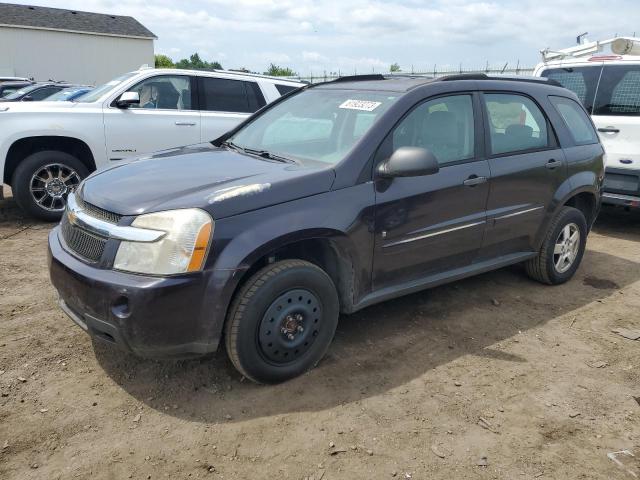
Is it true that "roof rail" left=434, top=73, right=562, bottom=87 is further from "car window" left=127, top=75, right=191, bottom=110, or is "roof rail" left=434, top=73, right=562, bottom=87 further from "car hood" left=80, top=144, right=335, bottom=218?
"car window" left=127, top=75, right=191, bottom=110

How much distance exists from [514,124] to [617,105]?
332 cm

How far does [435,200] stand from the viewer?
3451 millimetres

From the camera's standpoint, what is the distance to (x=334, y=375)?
3139 millimetres

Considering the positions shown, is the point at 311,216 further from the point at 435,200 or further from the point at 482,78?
A: the point at 482,78

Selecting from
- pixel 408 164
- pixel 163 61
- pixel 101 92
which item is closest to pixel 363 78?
pixel 408 164

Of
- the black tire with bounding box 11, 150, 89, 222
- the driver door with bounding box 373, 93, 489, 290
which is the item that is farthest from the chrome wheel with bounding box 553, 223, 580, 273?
the black tire with bounding box 11, 150, 89, 222

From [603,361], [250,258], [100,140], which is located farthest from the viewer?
[100,140]

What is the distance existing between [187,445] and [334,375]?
974 millimetres

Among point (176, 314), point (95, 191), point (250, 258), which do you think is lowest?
point (176, 314)

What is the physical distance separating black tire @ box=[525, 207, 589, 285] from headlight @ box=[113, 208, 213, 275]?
3162mm

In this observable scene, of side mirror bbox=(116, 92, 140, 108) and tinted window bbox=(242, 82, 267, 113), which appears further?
tinted window bbox=(242, 82, 267, 113)

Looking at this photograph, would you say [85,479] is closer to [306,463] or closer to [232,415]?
[232,415]

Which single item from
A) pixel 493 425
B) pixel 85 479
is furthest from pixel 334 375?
pixel 85 479

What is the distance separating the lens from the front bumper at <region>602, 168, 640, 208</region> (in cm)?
625
